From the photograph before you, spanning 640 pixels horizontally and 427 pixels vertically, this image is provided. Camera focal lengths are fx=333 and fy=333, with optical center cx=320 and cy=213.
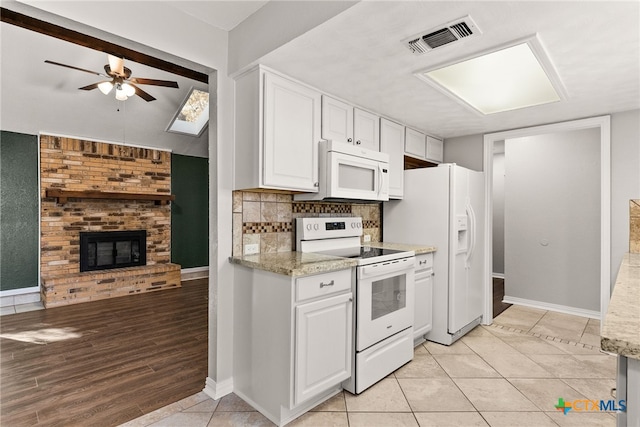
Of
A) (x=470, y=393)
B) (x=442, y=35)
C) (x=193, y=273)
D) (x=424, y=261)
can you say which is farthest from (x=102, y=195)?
(x=470, y=393)

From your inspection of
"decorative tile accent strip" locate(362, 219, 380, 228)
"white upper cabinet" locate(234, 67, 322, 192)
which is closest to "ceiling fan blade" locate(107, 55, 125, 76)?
"white upper cabinet" locate(234, 67, 322, 192)

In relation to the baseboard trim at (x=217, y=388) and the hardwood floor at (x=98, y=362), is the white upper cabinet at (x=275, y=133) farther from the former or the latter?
the hardwood floor at (x=98, y=362)

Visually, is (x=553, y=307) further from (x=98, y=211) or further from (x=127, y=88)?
(x=98, y=211)

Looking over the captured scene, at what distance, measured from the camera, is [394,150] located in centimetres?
341

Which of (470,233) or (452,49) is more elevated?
(452,49)

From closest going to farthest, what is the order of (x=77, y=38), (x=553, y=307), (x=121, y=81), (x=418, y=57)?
(x=77, y=38) → (x=418, y=57) → (x=121, y=81) → (x=553, y=307)

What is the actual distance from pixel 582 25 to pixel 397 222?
2.23 meters

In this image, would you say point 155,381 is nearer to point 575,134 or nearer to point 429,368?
point 429,368

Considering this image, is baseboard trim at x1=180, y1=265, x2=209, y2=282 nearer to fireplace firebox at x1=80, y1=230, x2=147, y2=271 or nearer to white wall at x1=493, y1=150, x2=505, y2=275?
fireplace firebox at x1=80, y1=230, x2=147, y2=271

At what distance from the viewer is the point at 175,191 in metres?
6.28

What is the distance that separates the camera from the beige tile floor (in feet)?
6.70

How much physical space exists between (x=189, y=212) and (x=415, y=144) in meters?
4.60

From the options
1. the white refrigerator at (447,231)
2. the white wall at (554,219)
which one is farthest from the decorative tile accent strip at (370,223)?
the white wall at (554,219)

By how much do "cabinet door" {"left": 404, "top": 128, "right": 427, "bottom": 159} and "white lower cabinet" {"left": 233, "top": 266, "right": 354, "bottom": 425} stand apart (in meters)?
1.91
